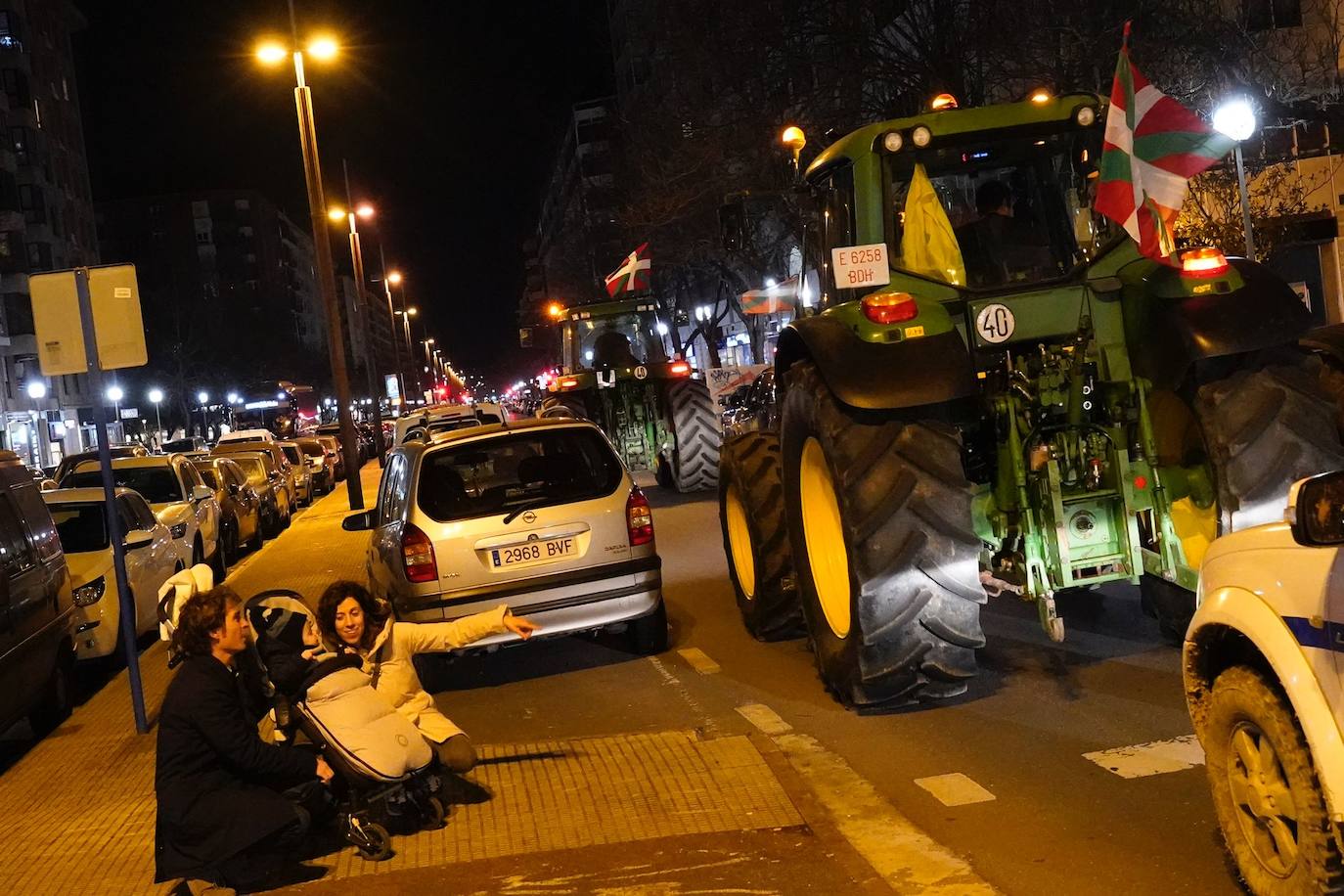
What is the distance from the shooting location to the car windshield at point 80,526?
12.3m

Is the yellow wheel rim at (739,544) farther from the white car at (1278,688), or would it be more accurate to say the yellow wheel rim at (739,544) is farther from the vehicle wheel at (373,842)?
the white car at (1278,688)

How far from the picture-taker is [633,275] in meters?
27.0

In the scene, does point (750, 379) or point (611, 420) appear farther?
point (750, 379)

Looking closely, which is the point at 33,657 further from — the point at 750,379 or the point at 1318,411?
the point at 750,379

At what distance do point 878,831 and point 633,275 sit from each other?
2185cm

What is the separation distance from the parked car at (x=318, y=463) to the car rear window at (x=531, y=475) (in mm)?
25846

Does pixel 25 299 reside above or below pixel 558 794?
above

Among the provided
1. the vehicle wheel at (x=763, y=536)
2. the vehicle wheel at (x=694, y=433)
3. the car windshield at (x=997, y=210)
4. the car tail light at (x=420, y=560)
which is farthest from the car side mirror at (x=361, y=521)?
the vehicle wheel at (x=694, y=433)

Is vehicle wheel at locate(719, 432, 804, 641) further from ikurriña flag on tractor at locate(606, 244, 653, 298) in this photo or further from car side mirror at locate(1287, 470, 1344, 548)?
ikurriña flag on tractor at locate(606, 244, 653, 298)

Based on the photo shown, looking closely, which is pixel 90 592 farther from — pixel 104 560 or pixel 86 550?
pixel 86 550

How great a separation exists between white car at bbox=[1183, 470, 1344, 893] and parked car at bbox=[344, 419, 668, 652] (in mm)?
5007

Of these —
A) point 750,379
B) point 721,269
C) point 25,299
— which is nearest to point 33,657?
point 750,379

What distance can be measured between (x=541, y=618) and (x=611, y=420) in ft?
54.6

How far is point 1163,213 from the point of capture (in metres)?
7.16
